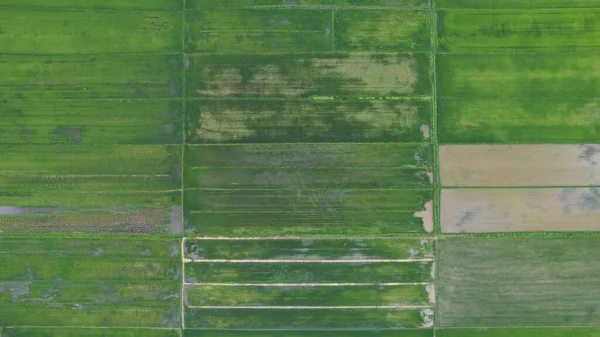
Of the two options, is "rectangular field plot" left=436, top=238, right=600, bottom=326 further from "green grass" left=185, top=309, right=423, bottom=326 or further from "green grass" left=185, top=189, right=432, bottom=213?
"green grass" left=185, top=189, right=432, bottom=213

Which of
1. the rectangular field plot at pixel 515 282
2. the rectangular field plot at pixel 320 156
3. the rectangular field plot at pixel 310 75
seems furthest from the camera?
the rectangular field plot at pixel 310 75

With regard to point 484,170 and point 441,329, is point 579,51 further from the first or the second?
point 441,329

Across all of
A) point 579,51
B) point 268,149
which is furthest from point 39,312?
point 579,51

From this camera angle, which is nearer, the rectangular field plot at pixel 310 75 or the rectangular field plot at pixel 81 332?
the rectangular field plot at pixel 81 332

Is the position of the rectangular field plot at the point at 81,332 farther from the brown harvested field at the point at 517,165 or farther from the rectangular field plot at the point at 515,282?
the brown harvested field at the point at 517,165

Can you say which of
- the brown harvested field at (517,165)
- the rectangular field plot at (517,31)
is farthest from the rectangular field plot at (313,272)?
the rectangular field plot at (517,31)

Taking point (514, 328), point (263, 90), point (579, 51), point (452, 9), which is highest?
point (452, 9)

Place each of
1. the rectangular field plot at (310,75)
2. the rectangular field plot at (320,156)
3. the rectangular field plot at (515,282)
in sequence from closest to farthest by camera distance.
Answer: the rectangular field plot at (515,282) → the rectangular field plot at (320,156) → the rectangular field plot at (310,75)
